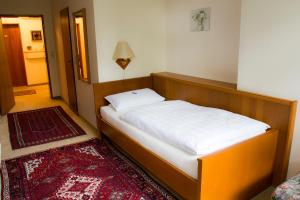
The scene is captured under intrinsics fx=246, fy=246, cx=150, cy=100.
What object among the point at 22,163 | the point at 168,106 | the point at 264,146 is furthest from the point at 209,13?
the point at 22,163

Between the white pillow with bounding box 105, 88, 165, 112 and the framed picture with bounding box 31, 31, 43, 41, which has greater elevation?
the framed picture with bounding box 31, 31, 43, 41

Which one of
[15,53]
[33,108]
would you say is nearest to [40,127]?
[33,108]

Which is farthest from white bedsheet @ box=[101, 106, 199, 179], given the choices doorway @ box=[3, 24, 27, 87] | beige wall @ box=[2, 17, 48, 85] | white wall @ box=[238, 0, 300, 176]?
doorway @ box=[3, 24, 27, 87]

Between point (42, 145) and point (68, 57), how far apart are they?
1838 mm

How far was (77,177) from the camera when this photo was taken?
2430mm

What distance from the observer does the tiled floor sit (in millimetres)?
3017

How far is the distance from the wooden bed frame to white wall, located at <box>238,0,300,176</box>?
0.30 ft

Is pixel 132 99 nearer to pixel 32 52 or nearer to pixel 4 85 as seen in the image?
pixel 4 85

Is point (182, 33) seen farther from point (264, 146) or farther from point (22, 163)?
point (22, 163)

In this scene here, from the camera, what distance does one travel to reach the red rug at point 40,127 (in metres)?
3.42

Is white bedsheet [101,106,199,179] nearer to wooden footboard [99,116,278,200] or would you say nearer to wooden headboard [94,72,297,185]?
wooden footboard [99,116,278,200]

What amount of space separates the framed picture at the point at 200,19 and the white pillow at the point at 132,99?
1.00 m

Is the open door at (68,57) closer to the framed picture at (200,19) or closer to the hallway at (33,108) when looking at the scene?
the hallway at (33,108)

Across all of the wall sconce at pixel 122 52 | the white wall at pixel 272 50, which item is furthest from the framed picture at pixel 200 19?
the wall sconce at pixel 122 52
